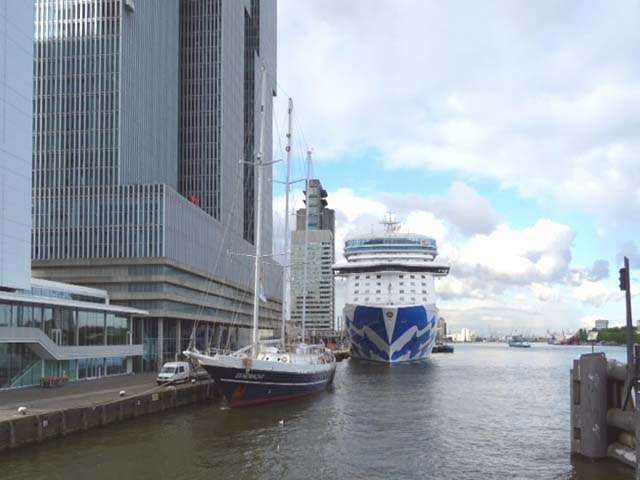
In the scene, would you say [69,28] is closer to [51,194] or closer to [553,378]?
[51,194]

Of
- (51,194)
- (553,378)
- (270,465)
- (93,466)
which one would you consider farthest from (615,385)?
(51,194)

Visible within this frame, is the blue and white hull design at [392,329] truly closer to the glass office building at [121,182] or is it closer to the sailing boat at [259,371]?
the glass office building at [121,182]

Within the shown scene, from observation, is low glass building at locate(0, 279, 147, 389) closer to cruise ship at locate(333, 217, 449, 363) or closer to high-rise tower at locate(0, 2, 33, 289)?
high-rise tower at locate(0, 2, 33, 289)

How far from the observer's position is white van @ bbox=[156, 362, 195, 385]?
52.6 metres

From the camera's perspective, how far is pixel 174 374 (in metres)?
53.3

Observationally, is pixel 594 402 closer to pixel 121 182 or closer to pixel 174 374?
pixel 174 374

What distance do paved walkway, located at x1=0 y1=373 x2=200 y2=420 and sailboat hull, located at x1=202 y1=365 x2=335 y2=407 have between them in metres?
4.58

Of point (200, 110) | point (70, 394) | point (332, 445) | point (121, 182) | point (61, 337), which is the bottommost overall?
point (332, 445)

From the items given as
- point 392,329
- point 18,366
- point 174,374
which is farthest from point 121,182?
point 392,329

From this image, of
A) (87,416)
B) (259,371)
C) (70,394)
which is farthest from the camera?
(259,371)

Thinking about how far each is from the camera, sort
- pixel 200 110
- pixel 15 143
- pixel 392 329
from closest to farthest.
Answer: pixel 15 143
pixel 392 329
pixel 200 110

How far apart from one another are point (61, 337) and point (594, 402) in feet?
133

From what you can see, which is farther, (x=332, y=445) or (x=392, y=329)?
(x=392, y=329)

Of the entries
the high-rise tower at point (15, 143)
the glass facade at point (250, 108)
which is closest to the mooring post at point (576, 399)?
the high-rise tower at point (15, 143)
